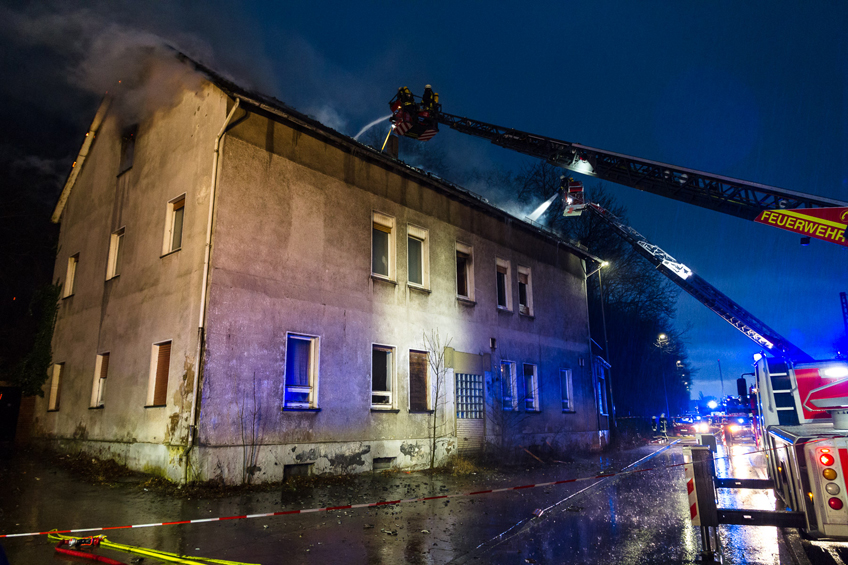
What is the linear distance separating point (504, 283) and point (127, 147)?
12.9m

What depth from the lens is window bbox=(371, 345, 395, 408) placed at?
1398 centimetres

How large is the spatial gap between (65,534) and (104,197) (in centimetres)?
1236

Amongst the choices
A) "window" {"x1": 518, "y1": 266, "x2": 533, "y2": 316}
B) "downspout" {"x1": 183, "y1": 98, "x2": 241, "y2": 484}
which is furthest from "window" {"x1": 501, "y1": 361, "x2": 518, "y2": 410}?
"downspout" {"x1": 183, "y1": 98, "x2": 241, "y2": 484}

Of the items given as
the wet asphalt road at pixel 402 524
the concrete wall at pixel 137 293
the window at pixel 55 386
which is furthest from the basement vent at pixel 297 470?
the window at pixel 55 386

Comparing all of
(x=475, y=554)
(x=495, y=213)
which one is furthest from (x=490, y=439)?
(x=475, y=554)

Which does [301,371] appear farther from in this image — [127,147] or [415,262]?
[127,147]

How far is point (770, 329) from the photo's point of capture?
624 inches

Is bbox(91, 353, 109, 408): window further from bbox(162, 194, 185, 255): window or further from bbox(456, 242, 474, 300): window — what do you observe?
bbox(456, 242, 474, 300): window

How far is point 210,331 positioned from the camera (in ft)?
35.4

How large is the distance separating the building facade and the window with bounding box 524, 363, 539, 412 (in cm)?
32

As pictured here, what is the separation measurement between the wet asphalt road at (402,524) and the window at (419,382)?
10.1ft

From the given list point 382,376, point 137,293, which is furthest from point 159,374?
point 382,376

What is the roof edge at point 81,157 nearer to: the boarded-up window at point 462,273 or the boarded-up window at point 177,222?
the boarded-up window at point 177,222

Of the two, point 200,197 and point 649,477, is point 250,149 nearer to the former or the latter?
point 200,197
